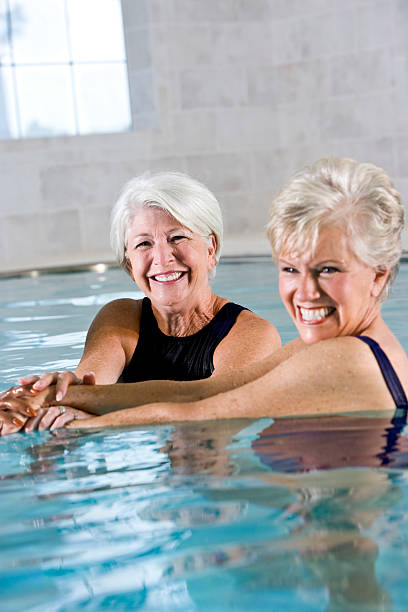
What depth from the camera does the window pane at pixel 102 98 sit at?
11750mm

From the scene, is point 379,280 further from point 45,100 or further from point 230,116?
point 230,116

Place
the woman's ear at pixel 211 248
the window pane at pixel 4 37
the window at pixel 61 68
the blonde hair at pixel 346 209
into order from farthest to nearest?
the window at pixel 61 68 → the window pane at pixel 4 37 → the woman's ear at pixel 211 248 → the blonde hair at pixel 346 209

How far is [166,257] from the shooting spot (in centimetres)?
319

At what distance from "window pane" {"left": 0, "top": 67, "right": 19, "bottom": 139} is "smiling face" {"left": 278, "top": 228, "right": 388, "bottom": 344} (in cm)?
973

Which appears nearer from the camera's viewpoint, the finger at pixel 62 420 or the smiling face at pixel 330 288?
the smiling face at pixel 330 288

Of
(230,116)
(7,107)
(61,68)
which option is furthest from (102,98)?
(230,116)

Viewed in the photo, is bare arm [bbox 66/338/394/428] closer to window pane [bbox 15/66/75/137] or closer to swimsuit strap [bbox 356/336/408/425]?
swimsuit strap [bbox 356/336/408/425]


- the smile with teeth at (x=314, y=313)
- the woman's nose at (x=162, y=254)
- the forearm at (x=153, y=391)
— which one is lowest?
the forearm at (x=153, y=391)

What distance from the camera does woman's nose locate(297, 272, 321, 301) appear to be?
2.27 metres

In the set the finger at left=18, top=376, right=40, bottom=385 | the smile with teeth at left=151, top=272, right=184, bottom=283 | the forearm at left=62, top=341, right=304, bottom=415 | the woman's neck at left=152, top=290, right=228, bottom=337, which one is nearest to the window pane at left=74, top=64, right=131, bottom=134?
the woman's neck at left=152, top=290, right=228, bottom=337

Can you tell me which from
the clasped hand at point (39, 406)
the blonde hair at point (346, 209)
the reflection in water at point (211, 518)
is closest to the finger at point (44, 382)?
the clasped hand at point (39, 406)

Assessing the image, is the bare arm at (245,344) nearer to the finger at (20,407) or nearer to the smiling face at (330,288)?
the finger at (20,407)

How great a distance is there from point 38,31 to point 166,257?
9116mm

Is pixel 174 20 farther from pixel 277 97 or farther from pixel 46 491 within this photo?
pixel 46 491
